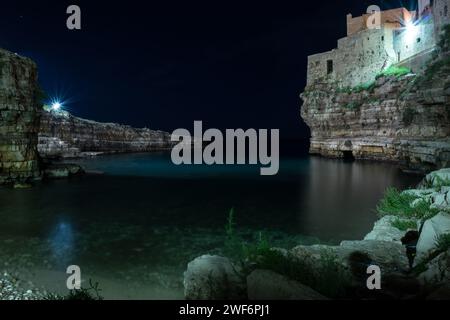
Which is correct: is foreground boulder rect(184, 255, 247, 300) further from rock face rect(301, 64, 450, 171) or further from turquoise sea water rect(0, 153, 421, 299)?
rock face rect(301, 64, 450, 171)

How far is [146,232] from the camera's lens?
448 inches

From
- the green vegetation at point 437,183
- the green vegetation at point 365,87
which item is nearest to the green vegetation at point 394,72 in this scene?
the green vegetation at point 365,87

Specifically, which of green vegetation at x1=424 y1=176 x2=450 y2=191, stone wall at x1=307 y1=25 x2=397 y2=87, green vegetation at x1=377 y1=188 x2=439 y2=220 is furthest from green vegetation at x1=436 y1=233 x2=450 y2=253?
stone wall at x1=307 y1=25 x2=397 y2=87

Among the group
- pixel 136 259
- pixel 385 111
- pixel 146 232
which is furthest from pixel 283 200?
pixel 385 111

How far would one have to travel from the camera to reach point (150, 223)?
12656mm

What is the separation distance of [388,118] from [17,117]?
123ft

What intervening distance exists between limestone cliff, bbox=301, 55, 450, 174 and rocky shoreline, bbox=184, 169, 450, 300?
58.0 feet

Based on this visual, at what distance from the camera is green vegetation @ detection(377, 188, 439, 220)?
8750 millimetres

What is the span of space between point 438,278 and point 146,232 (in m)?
8.94
